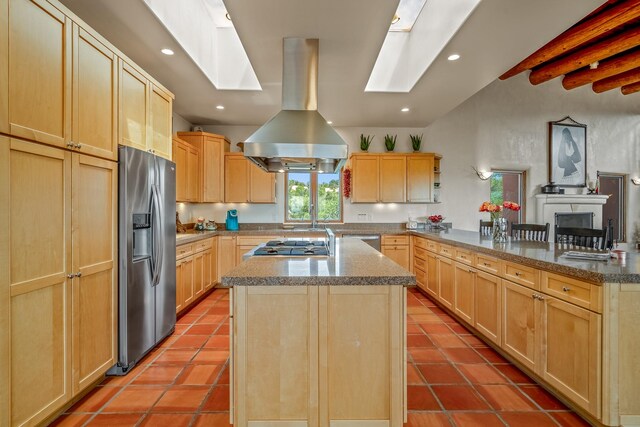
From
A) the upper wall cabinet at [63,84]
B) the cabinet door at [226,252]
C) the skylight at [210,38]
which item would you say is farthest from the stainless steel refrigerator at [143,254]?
the cabinet door at [226,252]

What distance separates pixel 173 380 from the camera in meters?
2.30

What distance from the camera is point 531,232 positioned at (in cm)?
346

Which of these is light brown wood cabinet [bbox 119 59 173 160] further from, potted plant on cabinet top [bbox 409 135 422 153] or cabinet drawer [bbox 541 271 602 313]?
potted plant on cabinet top [bbox 409 135 422 153]

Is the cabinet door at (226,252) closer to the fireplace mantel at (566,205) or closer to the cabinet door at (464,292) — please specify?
the cabinet door at (464,292)

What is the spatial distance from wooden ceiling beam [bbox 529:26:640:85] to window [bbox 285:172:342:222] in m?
3.60

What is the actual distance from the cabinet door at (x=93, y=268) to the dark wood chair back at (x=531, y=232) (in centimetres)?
396

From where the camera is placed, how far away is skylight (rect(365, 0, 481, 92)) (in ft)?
8.58

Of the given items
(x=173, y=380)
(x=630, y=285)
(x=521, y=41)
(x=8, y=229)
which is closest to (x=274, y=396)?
(x=173, y=380)

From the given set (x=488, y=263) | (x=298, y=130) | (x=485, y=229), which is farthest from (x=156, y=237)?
(x=485, y=229)

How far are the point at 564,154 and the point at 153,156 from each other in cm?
728

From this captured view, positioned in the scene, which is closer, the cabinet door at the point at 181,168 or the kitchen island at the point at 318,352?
the kitchen island at the point at 318,352

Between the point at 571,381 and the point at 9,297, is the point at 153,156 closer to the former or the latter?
the point at 9,297

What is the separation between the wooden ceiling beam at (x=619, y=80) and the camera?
Result: 15.4 feet

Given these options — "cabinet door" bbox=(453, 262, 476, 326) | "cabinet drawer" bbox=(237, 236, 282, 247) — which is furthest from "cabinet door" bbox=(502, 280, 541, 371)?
"cabinet drawer" bbox=(237, 236, 282, 247)
